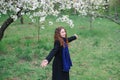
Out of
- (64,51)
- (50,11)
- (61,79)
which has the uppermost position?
(50,11)

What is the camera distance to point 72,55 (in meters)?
11.3

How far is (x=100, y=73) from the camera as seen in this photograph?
9.10 metres

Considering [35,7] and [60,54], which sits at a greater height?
[35,7]

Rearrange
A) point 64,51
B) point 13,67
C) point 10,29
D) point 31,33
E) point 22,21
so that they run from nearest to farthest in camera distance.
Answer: point 64,51 → point 13,67 → point 31,33 → point 10,29 → point 22,21

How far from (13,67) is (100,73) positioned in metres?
2.84

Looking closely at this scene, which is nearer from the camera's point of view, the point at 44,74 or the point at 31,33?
the point at 44,74

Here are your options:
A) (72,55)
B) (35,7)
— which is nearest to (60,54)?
(35,7)

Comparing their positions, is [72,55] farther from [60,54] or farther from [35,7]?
[60,54]

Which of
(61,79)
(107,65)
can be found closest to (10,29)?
(107,65)

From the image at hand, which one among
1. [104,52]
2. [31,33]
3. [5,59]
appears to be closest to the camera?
[5,59]

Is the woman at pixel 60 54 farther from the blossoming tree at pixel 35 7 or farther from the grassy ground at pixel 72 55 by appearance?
the grassy ground at pixel 72 55

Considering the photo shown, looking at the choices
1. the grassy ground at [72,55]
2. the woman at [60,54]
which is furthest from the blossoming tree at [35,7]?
the grassy ground at [72,55]

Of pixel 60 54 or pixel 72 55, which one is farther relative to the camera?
pixel 72 55

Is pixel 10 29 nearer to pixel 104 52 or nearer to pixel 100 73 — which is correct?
pixel 104 52
